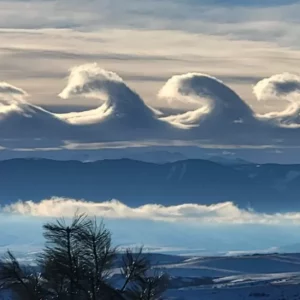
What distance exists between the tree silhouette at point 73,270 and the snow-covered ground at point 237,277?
50.8m

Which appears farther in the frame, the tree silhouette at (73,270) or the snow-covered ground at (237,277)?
the snow-covered ground at (237,277)

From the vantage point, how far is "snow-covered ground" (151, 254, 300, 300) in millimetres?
83125

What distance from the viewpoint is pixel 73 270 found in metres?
28.2

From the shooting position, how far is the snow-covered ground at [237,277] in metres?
83.1

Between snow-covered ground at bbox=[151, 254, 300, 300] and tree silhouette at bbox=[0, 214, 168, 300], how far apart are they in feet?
167

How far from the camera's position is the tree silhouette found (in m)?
28.0

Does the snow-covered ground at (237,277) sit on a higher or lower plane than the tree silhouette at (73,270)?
higher

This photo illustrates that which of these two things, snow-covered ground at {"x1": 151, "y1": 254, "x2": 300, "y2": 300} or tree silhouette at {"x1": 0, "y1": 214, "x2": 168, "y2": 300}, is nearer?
tree silhouette at {"x1": 0, "y1": 214, "x2": 168, "y2": 300}

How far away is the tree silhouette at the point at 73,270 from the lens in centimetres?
2803

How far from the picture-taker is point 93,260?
28438 millimetres

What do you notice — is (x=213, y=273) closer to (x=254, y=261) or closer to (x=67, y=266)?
(x=254, y=261)

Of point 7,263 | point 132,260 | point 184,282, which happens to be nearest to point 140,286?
point 132,260

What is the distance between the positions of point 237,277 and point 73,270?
109619 millimetres

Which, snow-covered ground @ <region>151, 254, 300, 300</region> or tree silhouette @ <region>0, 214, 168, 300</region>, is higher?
snow-covered ground @ <region>151, 254, 300, 300</region>
